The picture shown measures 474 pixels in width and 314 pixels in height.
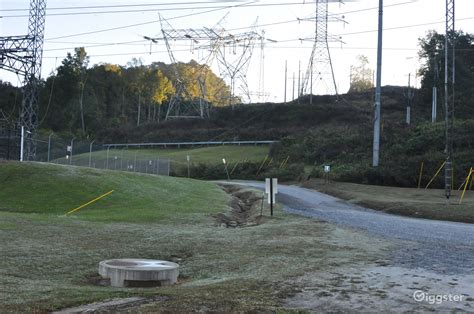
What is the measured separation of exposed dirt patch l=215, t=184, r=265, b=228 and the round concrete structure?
10227mm

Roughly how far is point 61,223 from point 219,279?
31.6ft

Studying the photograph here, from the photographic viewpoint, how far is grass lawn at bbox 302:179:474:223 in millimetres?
27672

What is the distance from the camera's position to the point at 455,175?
145 feet

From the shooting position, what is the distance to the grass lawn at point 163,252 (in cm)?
761

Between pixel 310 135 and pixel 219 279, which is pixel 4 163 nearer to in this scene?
pixel 219 279

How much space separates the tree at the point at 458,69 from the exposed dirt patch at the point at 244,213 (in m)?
Answer: 58.5

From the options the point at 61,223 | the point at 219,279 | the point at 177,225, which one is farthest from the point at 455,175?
the point at 219,279

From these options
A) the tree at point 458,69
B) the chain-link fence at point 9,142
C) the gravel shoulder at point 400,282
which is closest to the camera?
the gravel shoulder at point 400,282

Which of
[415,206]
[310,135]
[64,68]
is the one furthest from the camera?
[64,68]

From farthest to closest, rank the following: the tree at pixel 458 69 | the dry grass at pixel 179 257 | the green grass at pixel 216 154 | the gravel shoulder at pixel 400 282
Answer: the tree at pixel 458 69, the green grass at pixel 216 154, the dry grass at pixel 179 257, the gravel shoulder at pixel 400 282

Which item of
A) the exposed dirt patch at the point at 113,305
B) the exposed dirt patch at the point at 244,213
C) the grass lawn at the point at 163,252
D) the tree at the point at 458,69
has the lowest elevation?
the exposed dirt patch at the point at 244,213

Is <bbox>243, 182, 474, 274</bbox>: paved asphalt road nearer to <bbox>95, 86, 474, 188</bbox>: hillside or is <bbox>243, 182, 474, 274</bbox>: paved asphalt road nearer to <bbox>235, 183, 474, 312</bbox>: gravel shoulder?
<bbox>235, 183, 474, 312</bbox>: gravel shoulder

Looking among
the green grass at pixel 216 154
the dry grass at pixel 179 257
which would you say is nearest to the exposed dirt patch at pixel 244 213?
the dry grass at pixel 179 257

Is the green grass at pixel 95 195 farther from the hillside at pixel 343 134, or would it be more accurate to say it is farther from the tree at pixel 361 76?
the tree at pixel 361 76
